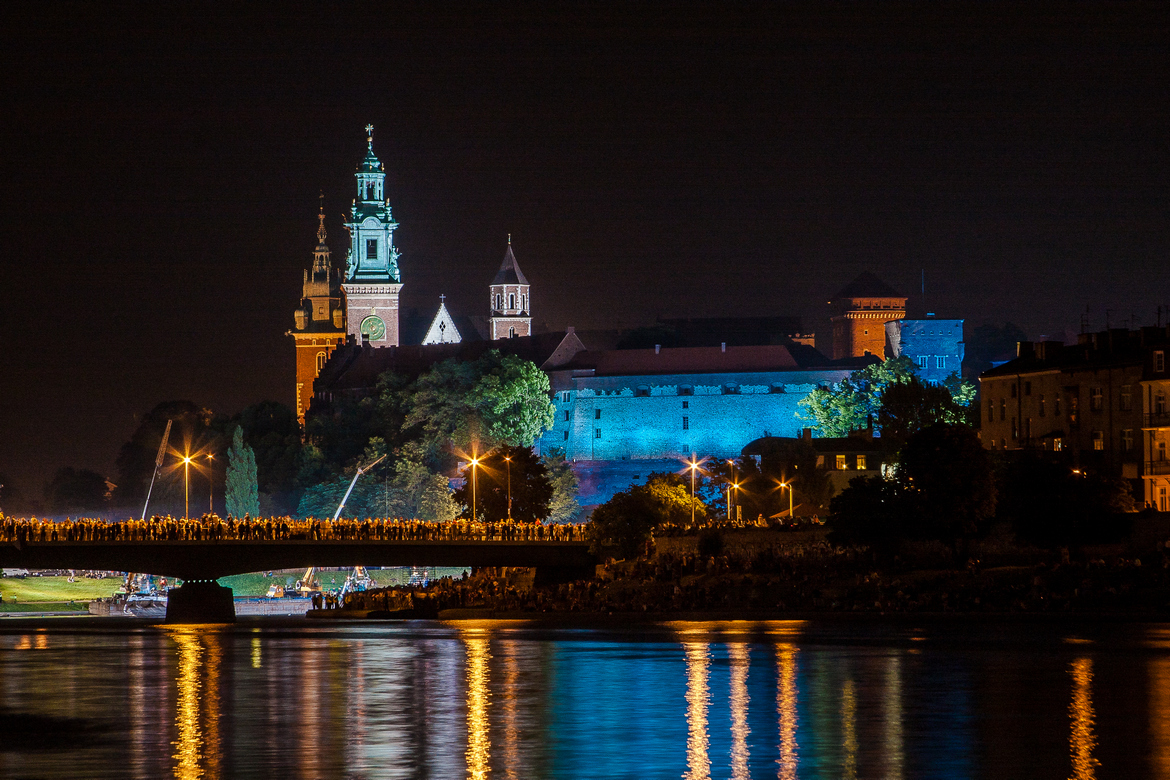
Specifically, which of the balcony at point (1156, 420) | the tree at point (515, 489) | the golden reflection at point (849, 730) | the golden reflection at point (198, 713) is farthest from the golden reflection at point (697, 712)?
the tree at point (515, 489)

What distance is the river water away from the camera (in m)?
28.9

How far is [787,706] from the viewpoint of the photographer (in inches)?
1428

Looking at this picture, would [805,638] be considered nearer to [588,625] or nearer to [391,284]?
[588,625]

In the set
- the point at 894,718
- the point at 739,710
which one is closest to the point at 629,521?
the point at 739,710

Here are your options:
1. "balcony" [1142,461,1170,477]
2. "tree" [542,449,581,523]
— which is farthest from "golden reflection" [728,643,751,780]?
"tree" [542,449,581,523]

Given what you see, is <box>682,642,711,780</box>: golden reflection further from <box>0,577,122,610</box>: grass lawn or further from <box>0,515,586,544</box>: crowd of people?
<box>0,577,122,610</box>: grass lawn

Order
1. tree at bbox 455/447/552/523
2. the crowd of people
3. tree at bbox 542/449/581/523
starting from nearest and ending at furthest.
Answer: the crowd of people
tree at bbox 455/447/552/523
tree at bbox 542/449/581/523

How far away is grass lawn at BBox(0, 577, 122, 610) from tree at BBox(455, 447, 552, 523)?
35.1 metres

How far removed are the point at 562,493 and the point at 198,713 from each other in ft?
314

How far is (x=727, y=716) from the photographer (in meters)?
34.8

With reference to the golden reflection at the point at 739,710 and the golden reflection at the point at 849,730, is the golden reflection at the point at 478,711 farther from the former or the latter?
the golden reflection at the point at 849,730

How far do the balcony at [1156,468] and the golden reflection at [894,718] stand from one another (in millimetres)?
34878

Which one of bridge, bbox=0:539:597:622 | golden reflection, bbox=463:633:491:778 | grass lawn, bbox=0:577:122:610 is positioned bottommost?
grass lawn, bbox=0:577:122:610

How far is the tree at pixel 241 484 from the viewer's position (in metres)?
145
